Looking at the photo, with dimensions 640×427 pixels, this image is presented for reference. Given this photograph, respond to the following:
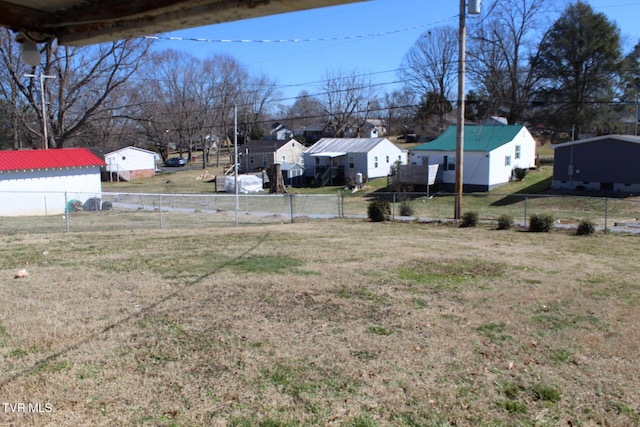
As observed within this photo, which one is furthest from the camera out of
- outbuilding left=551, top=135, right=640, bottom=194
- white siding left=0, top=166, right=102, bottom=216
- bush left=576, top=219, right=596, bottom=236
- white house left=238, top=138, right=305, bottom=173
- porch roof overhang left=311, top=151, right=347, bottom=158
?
white house left=238, top=138, right=305, bottom=173

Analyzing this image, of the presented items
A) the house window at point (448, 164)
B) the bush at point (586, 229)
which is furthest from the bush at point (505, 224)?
the house window at point (448, 164)

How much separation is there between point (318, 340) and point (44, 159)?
28515 millimetres

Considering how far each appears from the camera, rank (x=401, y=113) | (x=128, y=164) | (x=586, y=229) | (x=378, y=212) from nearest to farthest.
→ 1. (x=586, y=229)
2. (x=378, y=212)
3. (x=128, y=164)
4. (x=401, y=113)

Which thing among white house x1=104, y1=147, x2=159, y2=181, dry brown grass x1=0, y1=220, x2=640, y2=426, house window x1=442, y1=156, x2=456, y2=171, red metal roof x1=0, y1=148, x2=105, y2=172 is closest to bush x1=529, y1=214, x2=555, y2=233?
dry brown grass x1=0, y1=220, x2=640, y2=426

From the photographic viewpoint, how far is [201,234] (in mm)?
16844

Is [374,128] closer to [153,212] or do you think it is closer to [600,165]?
[600,165]

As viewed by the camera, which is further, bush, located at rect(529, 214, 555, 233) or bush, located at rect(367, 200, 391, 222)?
bush, located at rect(367, 200, 391, 222)

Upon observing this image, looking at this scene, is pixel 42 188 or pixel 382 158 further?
pixel 382 158

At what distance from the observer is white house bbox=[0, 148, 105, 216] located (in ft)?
89.7

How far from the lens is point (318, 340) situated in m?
6.27

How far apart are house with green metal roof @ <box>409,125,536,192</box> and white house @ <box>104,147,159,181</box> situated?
33.1 m

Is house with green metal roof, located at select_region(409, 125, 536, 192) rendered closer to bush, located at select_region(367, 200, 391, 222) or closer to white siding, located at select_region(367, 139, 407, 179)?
white siding, located at select_region(367, 139, 407, 179)

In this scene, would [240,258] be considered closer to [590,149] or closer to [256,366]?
[256,366]

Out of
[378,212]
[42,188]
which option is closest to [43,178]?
[42,188]
